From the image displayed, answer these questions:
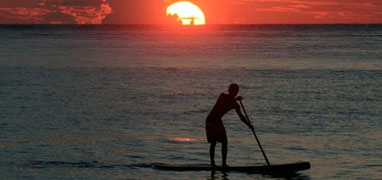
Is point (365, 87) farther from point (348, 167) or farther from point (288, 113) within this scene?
point (348, 167)

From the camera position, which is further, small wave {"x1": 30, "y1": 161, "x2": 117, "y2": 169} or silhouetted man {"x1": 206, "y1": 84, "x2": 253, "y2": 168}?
small wave {"x1": 30, "y1": 161, "x2": 117, "y2": 169}

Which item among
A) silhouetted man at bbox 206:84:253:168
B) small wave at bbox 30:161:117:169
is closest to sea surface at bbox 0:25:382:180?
small wave at bbox 30:161:117:169

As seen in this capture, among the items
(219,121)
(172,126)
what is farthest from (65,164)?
(172,126)

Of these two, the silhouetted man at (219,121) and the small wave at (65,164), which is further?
the small wave at (65,164)

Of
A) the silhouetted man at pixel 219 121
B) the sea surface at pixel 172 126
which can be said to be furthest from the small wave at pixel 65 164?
the silhouetted man at pixel 219 121

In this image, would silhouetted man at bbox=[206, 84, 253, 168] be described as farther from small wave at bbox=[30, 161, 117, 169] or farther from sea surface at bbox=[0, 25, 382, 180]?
small wave at bbox=[30, 161, 117, 169]

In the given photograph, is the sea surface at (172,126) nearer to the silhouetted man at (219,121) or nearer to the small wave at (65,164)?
the small wave at (65,164)

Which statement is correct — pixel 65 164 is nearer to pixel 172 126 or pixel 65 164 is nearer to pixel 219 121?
pixel 219 121

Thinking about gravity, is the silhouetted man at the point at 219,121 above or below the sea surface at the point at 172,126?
above

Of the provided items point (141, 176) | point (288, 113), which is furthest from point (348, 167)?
point (288, 113)

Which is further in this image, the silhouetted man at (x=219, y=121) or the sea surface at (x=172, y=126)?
the sea surface at (x=172, y=126)

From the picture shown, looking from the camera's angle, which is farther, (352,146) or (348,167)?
(352,146)

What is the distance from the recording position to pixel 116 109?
83.3ft

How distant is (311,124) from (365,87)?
13857 millimetres
